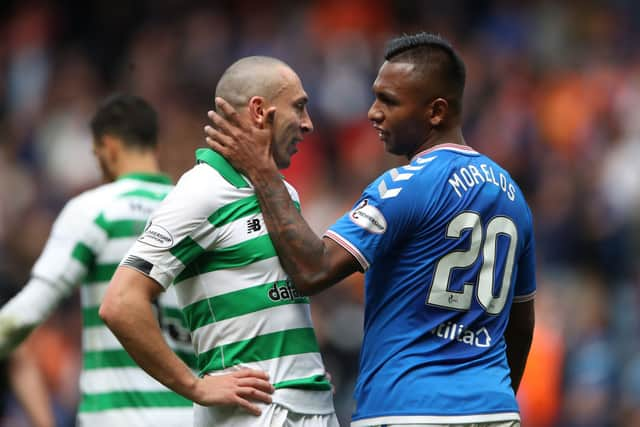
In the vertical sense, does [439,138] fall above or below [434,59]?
below

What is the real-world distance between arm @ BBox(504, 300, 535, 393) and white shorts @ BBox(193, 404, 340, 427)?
38.8 inches

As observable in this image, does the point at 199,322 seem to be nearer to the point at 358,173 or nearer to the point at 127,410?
the point at 127,410

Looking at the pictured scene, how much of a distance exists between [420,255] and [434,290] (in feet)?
0.48

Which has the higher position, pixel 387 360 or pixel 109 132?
pixel 109 132

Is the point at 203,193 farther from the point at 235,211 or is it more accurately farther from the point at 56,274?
the point at 56,274

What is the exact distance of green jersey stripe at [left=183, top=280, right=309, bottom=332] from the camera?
14.9 feet

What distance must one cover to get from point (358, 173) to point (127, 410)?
A: 7.31 meters

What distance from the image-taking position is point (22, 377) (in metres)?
6.66

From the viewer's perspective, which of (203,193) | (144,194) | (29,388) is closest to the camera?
(203,193)

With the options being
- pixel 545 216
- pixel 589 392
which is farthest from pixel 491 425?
pixel 545 216

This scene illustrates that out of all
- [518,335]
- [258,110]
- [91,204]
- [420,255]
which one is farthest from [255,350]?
[91,204]

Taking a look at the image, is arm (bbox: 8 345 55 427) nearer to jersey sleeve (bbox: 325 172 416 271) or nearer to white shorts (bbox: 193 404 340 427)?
white shorts (bbox: 193 404 340 427)

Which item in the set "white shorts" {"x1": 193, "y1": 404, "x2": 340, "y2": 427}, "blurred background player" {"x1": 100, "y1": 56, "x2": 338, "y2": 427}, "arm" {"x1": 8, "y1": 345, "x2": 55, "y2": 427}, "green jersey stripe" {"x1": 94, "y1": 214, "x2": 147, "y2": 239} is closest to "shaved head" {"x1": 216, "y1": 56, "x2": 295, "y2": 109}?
"blurred background player" {"x1": 100, "y1": 56, "x2": 338, "y2": 427}

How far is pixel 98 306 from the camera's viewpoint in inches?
236
